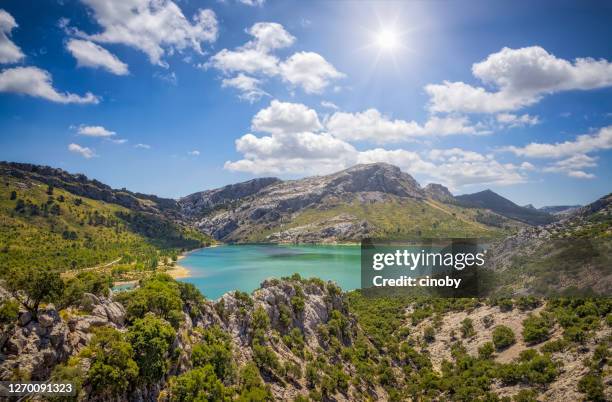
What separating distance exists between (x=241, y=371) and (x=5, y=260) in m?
139

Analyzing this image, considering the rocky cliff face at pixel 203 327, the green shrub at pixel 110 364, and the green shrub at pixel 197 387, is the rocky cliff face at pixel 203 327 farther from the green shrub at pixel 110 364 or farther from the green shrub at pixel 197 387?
the green shrub at pixel 197 387

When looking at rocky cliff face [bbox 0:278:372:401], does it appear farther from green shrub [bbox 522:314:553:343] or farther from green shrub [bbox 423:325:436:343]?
green shrub [bbox 522:314:553:343]

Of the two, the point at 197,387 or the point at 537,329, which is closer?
the point at 197,387

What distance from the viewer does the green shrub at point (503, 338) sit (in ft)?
225

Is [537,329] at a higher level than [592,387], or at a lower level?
higher

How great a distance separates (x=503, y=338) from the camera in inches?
2744

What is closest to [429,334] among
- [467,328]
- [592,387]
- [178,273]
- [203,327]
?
[467,328]

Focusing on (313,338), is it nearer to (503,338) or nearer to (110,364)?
(503,338)

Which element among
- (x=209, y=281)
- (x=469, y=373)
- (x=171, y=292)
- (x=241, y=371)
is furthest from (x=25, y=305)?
(x=209, y=281)

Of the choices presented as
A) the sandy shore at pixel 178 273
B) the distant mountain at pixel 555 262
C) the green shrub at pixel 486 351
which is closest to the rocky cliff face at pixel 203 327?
the green shrub at pixel 486 351

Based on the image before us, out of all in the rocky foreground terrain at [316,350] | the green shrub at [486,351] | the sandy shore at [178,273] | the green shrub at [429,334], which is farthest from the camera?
the sandy shore at [178,273]

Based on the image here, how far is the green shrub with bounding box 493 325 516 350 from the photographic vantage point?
2704 inches

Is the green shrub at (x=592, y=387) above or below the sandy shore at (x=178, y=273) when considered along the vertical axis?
above

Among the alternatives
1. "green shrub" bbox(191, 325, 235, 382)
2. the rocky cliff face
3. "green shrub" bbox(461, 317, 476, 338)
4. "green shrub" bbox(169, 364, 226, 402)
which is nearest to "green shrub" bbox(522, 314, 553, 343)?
"green shrub" bbox(461, 317, 476, 338)
